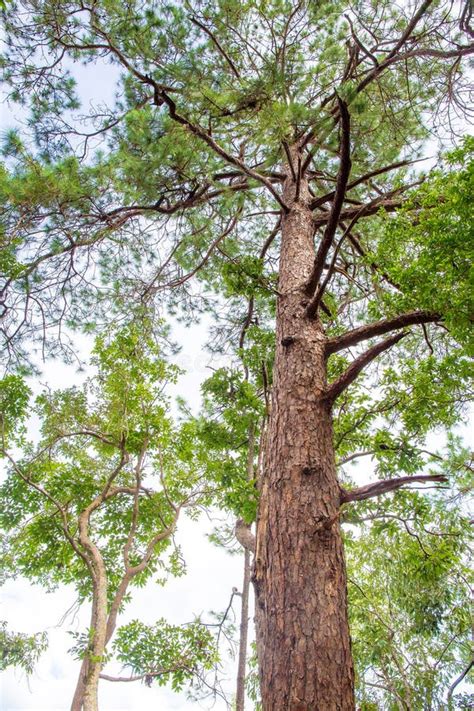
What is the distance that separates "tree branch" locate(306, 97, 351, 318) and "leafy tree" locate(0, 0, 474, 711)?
0.01 metres

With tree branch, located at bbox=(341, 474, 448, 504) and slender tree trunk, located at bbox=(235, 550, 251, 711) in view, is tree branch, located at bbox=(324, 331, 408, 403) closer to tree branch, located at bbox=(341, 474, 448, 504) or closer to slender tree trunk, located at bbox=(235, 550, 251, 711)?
tree branch, located at bbox=(341, 474, 448, 504)

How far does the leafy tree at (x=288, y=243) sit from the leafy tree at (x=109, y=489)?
0.84 m

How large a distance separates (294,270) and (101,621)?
3750 millimetres

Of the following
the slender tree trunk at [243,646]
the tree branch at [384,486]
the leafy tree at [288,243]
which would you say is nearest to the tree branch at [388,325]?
the leafy tree at [288,243]

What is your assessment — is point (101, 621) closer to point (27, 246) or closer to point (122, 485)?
point (122, 485)

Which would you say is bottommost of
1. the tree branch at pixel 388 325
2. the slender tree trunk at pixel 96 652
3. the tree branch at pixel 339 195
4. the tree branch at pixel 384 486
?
the slender tree trunk at pixel 96 652

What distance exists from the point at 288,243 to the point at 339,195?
6.12ft

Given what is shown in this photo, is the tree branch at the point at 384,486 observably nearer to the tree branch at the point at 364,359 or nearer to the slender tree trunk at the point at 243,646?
the tree branch at the point at 364,359

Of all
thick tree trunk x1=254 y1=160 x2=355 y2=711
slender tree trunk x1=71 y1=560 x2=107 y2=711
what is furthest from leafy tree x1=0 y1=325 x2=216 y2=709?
thick tree trunk x1=254 y1=160 x2=355 y2=711

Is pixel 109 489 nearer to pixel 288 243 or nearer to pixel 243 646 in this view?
pixel 243 646

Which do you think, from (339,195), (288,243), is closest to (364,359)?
(339,195)

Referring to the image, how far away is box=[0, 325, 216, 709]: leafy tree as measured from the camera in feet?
15.6

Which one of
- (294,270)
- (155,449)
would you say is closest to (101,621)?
(155,449)

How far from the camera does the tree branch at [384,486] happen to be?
223 centimetres
